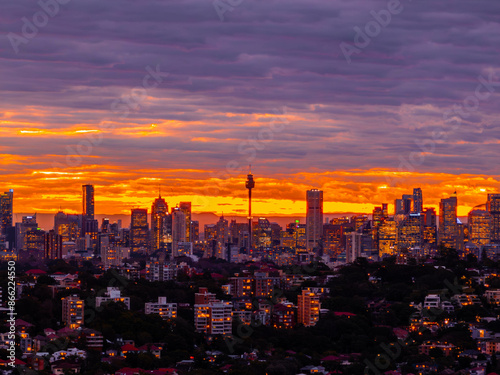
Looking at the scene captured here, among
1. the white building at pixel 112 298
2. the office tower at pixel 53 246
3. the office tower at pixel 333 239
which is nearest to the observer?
the white building at pixel 112 298

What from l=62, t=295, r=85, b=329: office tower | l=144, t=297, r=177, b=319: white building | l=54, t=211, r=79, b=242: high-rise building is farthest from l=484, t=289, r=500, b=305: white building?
l=54, t=211, r=79, b=242: high-rise building

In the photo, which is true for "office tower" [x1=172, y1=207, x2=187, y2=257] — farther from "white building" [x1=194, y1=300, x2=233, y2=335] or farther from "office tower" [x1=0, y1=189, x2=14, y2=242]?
"white building" [x1=194, y1=300, x2=233, y2=335]

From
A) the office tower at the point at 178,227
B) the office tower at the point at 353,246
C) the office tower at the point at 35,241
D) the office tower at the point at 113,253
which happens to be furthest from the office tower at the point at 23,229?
the office tower at the point at 353,246

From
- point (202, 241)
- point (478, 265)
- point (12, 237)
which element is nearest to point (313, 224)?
point (202, 241)

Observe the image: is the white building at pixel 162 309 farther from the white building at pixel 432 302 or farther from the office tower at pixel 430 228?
the office tower at pixel 430 228

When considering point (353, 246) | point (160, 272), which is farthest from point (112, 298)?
point (353, 246)
